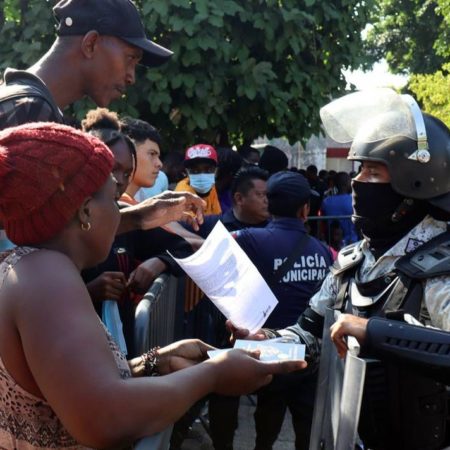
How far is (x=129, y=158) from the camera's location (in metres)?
3.42

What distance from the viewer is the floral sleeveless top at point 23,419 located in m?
1.58

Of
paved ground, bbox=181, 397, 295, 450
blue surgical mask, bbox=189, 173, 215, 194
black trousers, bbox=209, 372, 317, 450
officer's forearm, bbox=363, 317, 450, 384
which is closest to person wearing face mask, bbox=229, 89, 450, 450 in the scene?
officer's forearm, bbox=363, 317, 450, 384

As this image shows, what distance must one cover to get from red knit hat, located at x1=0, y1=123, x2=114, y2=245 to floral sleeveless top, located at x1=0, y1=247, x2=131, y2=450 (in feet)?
0.22

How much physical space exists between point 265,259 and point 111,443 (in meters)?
2.78

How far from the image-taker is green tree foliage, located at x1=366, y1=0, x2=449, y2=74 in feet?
76.0

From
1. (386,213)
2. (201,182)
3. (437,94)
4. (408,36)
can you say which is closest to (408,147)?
(386,213)

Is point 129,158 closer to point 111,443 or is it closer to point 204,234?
point 204,234

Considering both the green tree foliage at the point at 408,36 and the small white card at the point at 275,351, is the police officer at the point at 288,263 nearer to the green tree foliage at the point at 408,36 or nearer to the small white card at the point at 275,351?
the small white card at the point at 275,351

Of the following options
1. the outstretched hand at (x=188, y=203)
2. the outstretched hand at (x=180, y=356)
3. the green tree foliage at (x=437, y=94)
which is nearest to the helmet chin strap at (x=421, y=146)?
the outstretched hand at (x=188, y=203)

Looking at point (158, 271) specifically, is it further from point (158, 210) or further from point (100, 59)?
point (100, 59)

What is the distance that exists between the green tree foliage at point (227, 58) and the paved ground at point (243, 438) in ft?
10.9

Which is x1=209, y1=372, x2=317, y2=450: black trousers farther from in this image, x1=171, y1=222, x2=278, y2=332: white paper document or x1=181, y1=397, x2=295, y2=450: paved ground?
x1=171, y1=222, x2=278, y2=332: white paper document

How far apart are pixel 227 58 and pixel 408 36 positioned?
19.0 meters

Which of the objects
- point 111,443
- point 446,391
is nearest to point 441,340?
point 446,391
